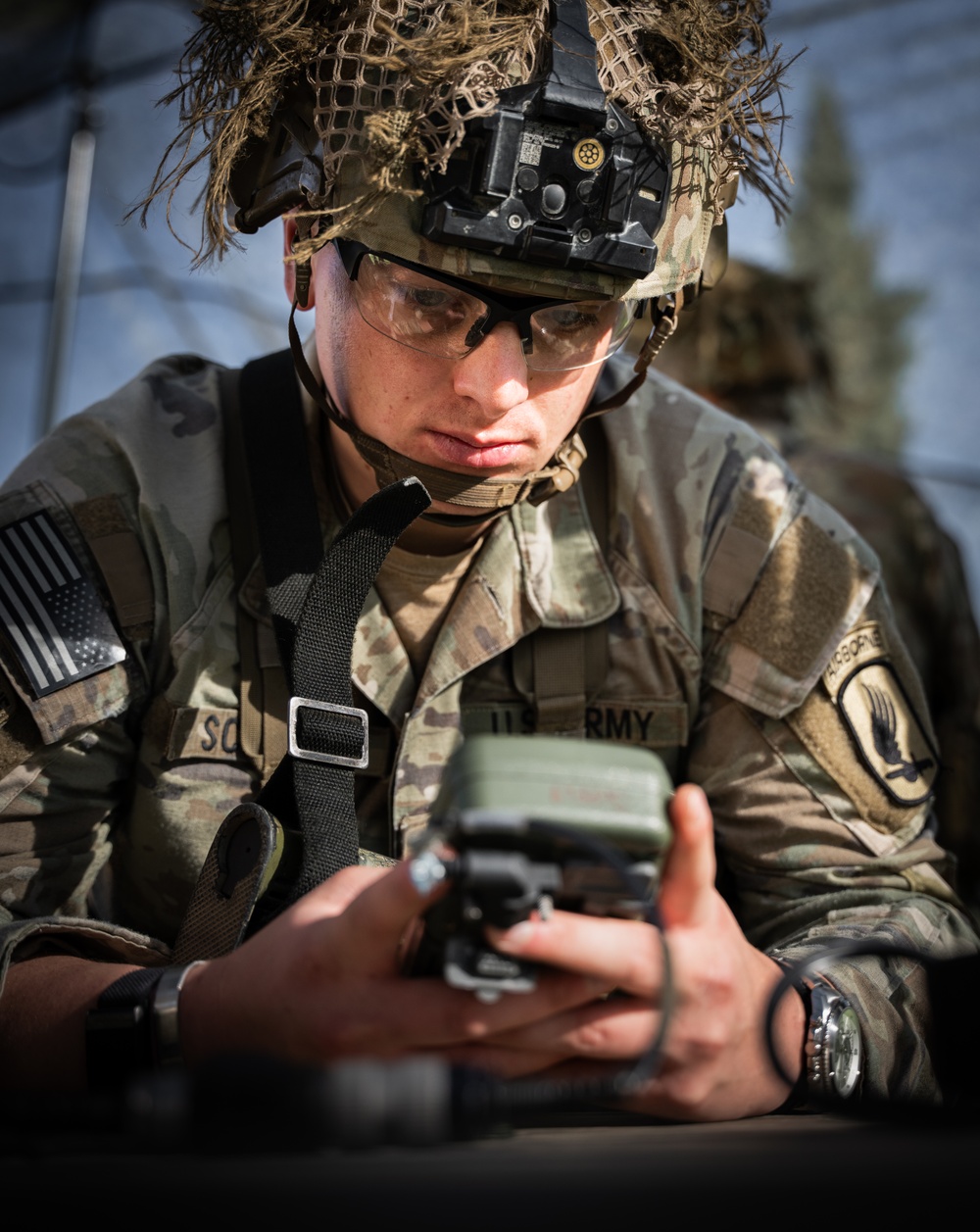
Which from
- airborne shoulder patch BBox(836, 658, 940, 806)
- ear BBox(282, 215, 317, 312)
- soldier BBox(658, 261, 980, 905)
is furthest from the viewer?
soldier BBox(658, 261, 980, 905)

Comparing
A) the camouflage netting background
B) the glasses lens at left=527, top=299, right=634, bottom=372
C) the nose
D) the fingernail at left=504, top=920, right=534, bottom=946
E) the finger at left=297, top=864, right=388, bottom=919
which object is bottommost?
the finger at left=297, top=864, right=388, bottom=919

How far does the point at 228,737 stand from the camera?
182 centimetres

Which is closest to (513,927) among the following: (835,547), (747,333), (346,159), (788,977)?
(788,977)

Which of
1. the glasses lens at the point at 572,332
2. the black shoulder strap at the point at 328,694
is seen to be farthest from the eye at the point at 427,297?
the black shoulder strap at the point at 328,694

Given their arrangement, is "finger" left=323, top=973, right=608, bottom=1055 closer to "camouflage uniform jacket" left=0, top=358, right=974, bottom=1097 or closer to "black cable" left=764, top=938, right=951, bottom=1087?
"black cable" left=764, top=938, right=951, bottom=1087

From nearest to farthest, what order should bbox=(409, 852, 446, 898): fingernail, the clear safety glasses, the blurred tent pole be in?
1. bbox=(409, 852, 446, 898): fingernail
2. the clear safety glasses
3. the blurred tent pole

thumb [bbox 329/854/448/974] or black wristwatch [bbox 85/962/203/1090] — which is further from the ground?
thumb [bbox 329/854/448/974]

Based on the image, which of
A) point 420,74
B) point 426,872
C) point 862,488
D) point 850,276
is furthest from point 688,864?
point 850,276

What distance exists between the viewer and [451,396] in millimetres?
1627

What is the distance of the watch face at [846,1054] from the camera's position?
147 centimetres

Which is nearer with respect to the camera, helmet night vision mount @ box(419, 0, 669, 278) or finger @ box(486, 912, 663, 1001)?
finger @ box(486, 912, 663, 1001)

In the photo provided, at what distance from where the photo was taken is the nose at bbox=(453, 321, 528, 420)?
1592 mm

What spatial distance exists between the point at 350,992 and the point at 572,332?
3.00 feet

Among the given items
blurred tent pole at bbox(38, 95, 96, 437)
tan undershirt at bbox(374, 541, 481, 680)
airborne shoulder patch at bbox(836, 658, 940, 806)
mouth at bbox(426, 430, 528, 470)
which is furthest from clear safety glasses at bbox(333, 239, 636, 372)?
blurred tent pole at bbox(38, 95, 96, 437)
